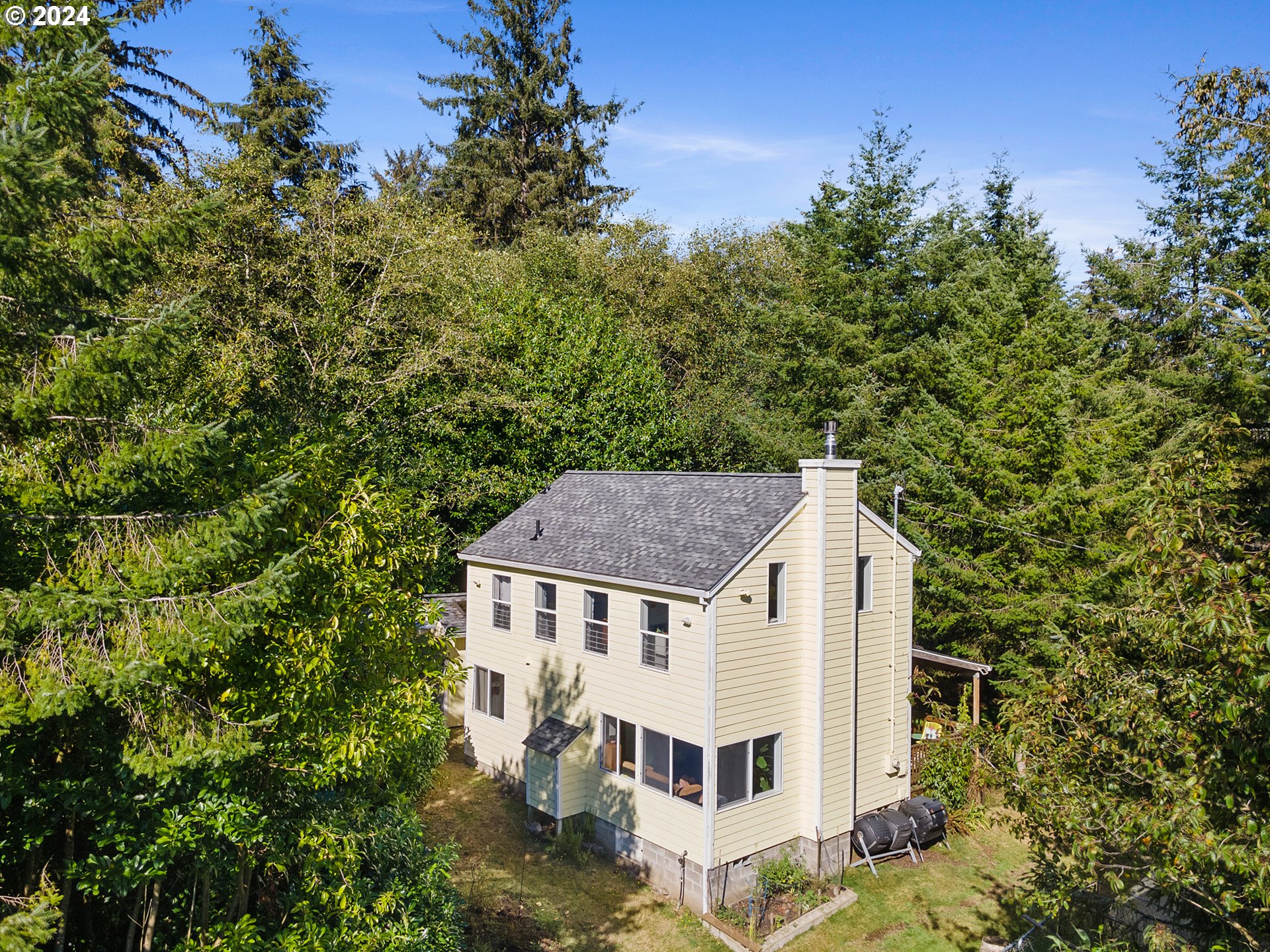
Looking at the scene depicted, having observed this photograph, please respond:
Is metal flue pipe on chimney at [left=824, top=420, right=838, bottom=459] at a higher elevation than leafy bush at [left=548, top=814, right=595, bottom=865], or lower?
higher

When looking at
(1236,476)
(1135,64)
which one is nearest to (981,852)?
(1236,476)

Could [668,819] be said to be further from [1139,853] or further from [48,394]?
[48,394]

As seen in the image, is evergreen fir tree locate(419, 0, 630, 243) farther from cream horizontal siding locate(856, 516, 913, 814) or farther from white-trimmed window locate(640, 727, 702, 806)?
white-trimmed window locate(640, 727, 702, 806)

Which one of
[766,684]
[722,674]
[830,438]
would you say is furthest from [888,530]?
[722,674]

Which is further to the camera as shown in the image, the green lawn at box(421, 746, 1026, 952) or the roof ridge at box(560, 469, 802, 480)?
the roof ridge at box(560, 469, 802, 480)

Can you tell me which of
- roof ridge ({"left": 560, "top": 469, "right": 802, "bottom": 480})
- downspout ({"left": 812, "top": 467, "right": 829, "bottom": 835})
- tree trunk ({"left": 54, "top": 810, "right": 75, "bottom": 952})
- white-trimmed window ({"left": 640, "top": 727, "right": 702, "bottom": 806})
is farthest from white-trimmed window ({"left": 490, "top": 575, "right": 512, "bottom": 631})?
tree trunk ({"left": 54, "top": 810, "right": 75, "bottom": 952})

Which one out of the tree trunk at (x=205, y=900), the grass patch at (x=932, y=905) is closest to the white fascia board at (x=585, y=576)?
the grass patch at (x=932, y=905)

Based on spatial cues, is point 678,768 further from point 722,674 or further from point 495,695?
point 495,695
